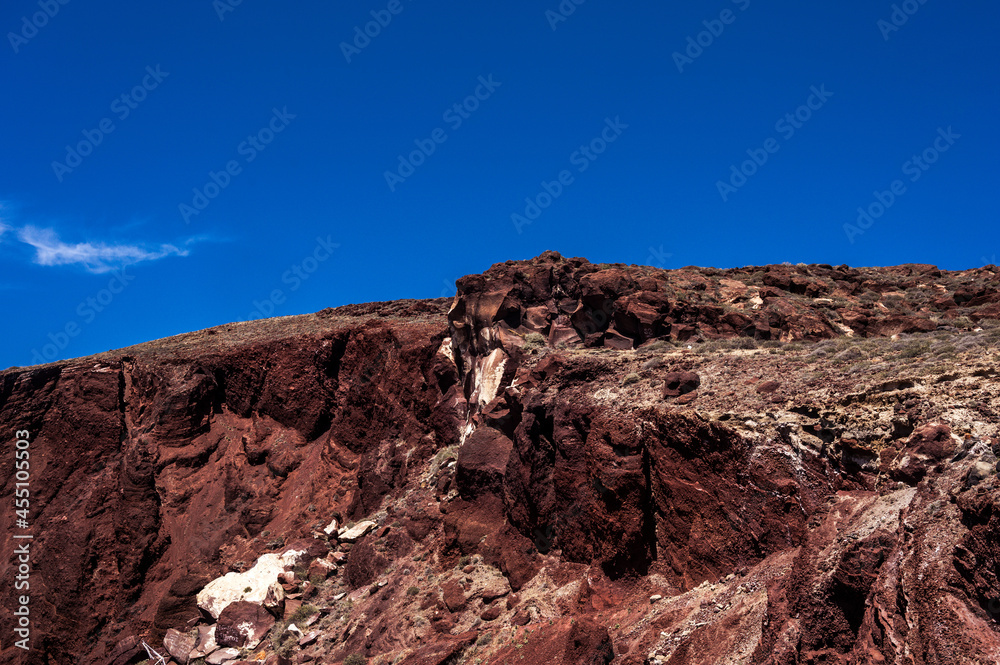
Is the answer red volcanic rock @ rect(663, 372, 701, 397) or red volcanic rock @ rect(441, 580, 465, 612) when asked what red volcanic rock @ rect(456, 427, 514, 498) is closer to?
red volcanic rock @ rect(441, 580, 465, 612)

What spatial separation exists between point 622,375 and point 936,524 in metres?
11.0

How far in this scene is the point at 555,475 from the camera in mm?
16703

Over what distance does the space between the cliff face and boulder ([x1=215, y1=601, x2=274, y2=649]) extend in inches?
15.7

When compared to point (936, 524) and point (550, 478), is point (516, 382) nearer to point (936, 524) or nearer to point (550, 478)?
point (550, 478)

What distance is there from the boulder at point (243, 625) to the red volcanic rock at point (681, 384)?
1482cm

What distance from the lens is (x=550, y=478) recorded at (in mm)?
16969

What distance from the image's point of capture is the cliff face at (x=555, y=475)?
332 inches

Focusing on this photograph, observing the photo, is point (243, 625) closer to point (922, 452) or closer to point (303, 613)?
point (303, 613)

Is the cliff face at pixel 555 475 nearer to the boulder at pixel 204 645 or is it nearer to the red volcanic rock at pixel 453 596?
the red volcanic rock at pixel 453 596

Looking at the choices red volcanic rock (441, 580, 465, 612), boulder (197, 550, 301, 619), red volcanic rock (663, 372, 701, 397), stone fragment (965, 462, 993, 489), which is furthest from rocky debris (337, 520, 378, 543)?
stone fragment (965, 462, 993, 489)

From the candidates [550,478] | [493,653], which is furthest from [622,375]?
[493,653]

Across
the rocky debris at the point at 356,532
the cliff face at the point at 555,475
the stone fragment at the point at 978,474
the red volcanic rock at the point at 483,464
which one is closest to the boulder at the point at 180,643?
the cliff face at the point at 555,475

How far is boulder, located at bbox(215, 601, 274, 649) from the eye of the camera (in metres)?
19.6

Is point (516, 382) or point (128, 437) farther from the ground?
point (128, 437)
